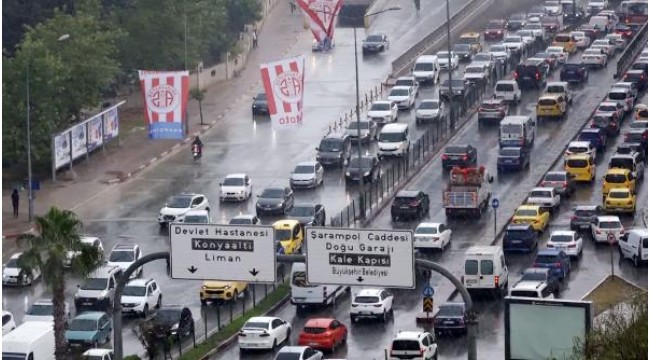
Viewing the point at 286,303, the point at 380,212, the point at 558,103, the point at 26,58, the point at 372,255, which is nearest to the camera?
the point at 372,255

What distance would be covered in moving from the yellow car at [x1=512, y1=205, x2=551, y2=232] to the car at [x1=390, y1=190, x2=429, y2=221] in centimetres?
441

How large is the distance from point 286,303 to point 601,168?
2537cm

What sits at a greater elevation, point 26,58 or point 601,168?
point 26,58

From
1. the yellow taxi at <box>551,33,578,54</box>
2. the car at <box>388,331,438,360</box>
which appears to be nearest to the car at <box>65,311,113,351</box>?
the car at <box>388,331,438,360</box>

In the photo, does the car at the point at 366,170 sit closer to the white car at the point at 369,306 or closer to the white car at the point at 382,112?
the white car at the point at 382,112

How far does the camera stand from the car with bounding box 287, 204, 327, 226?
81750 millimetres

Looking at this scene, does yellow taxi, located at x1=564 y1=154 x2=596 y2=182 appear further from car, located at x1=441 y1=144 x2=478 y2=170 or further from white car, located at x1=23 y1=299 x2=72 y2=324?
white car, located at x1=23 y1=299 x2=72 y2=324

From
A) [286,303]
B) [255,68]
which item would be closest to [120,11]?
[255,68]

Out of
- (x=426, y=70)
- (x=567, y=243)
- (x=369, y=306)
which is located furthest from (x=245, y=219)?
(x=426, y=70)

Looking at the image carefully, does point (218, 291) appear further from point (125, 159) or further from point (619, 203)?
point (125, 159)

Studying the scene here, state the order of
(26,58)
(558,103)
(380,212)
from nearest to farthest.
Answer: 1. (380,212)
2. (26,58)
3. (558,103)

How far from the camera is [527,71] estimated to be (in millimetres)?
110250

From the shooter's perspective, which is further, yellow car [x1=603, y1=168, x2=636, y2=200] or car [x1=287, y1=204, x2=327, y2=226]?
yellow car [x1=603, y1=168, x2=636, y2=200]

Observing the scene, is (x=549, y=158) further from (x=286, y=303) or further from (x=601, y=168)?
(x=286, y=303)
